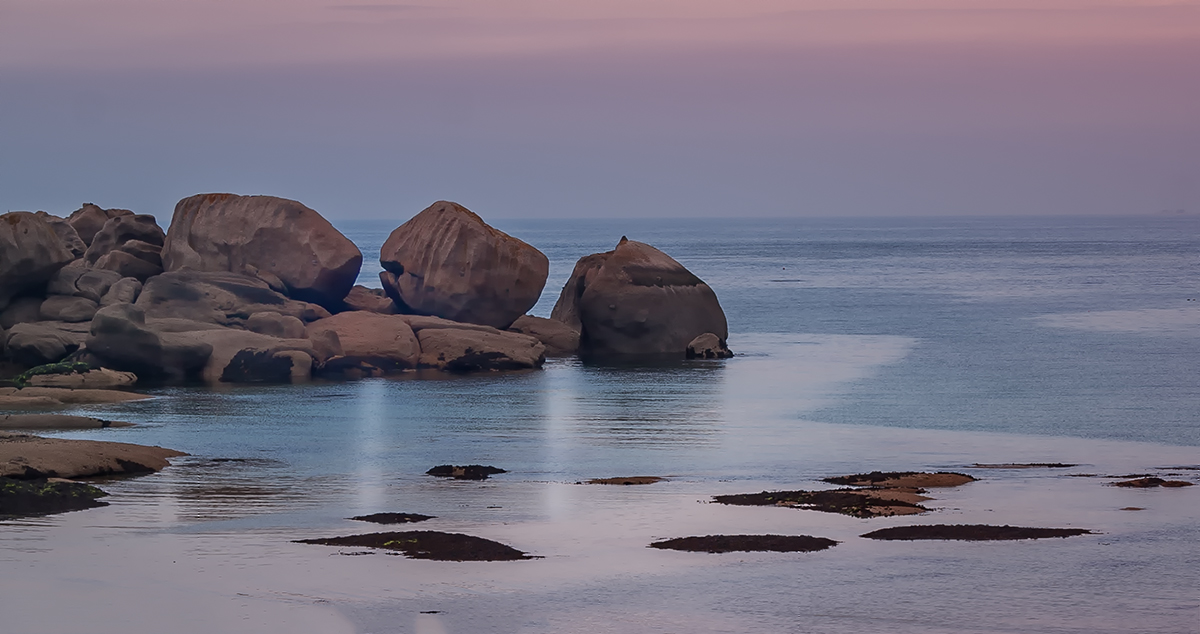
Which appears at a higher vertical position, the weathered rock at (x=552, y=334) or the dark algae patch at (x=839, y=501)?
the weathered rock at (x=552, y=334)

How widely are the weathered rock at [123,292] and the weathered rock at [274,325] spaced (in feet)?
13.7

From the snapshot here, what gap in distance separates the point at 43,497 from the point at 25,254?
2499 cm

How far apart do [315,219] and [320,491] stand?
1002 inches

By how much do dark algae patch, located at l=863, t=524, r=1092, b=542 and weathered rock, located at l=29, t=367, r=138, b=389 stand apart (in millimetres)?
27896

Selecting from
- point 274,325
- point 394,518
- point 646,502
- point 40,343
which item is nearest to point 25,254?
point 40,343

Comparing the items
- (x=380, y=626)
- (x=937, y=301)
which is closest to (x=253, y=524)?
(x=380, y=626)

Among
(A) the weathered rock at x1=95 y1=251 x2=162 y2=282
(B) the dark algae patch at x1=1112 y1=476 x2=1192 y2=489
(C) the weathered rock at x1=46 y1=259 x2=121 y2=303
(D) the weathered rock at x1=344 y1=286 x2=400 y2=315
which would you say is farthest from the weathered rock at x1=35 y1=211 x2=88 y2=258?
(B) the dark algae patch at x1=1112 y1=476 x2=1192 y2=489

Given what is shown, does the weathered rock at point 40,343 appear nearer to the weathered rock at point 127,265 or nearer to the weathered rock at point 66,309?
the weathered rock at point 66,309

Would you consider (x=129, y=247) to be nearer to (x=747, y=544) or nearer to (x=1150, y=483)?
(x=747, y=544)

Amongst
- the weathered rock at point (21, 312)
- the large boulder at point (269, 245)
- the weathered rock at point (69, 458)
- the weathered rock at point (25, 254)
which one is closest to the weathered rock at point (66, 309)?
the weathered rock at point (21, 312)

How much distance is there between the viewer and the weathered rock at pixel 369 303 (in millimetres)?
52144

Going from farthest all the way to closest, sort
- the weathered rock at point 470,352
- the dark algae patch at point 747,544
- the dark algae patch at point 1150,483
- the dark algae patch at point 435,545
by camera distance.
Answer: the weathered rock at point 470,352, the dark algae patch at point 1150,483, the dark algae patch at point 747,544, the dark algae patch at point 435,545

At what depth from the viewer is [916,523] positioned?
2255 centimetres

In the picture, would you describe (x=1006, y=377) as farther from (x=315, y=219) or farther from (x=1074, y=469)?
(x=315, y=219)
